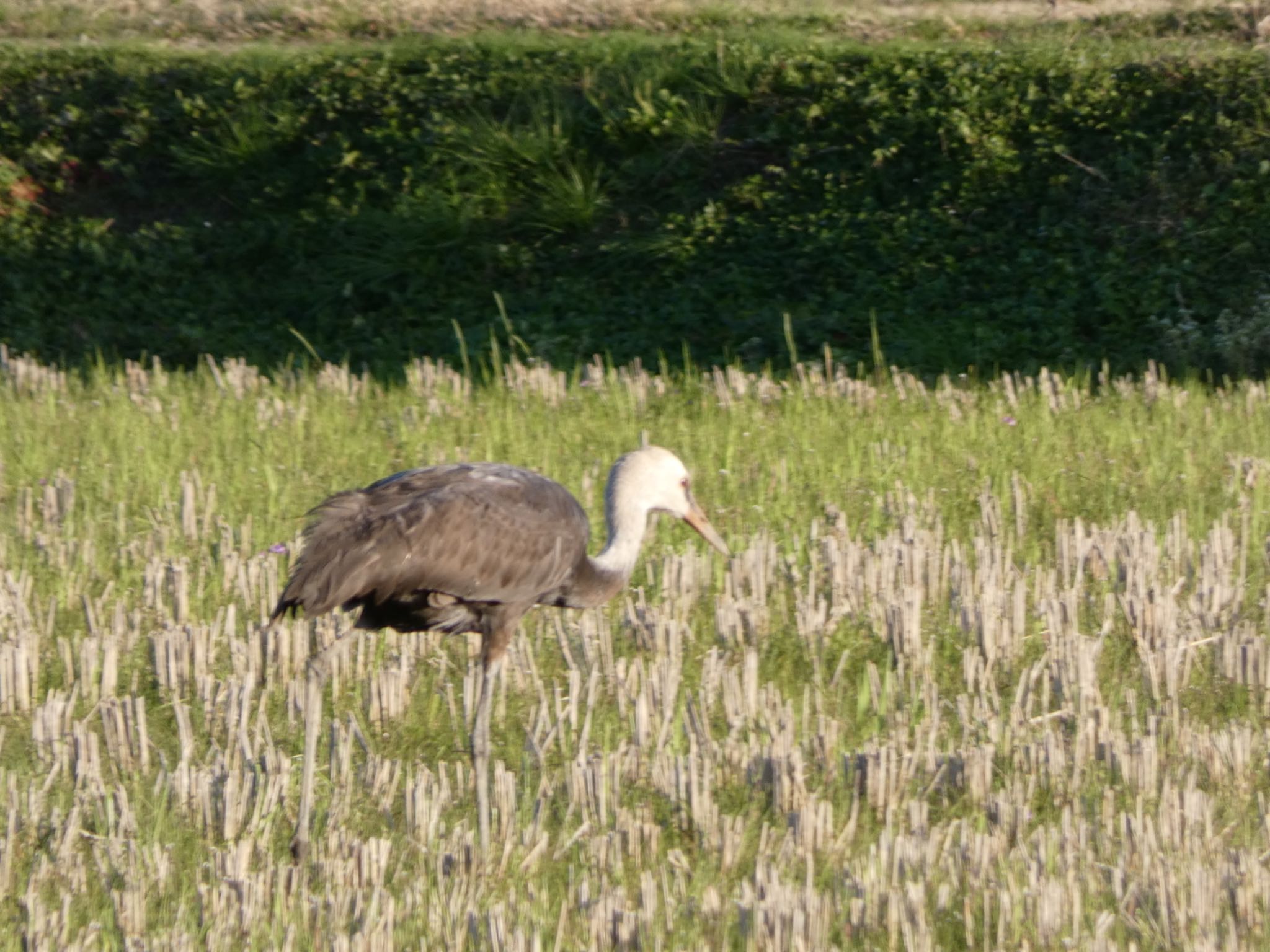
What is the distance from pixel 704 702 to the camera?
5750 millimetres

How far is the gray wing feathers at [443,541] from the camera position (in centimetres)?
536

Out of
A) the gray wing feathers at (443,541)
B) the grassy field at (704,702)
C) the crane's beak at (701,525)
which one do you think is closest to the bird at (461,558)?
the gray wing feathers at (443,541)

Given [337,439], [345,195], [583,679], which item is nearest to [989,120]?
[345,195]

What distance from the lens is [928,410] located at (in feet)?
32.1

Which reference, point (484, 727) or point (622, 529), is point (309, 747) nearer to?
point (484, 727)

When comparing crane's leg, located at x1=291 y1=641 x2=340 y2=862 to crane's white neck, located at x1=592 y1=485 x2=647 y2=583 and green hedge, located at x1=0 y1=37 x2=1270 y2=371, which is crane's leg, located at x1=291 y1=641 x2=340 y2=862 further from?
green hedge, located at x1=0 y1=37 x2=1270 y2=371

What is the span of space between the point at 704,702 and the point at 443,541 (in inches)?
37.9

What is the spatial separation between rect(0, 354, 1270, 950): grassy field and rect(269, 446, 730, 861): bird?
0.72 ft

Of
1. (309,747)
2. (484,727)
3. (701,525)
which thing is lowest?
(309,747)

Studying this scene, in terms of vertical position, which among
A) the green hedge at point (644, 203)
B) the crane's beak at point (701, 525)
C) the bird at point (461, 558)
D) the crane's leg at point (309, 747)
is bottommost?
the crane's leg at point (309, 747)

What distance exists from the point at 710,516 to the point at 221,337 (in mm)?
7493

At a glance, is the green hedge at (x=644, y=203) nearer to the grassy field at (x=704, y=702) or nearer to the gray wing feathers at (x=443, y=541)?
the grassy field at (x=704, y=702)

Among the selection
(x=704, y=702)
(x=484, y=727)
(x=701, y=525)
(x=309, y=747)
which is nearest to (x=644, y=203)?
(x=701, y=525)

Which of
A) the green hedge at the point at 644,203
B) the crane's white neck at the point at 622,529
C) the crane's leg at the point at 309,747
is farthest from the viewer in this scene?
the green hedge at the point at 644,203
